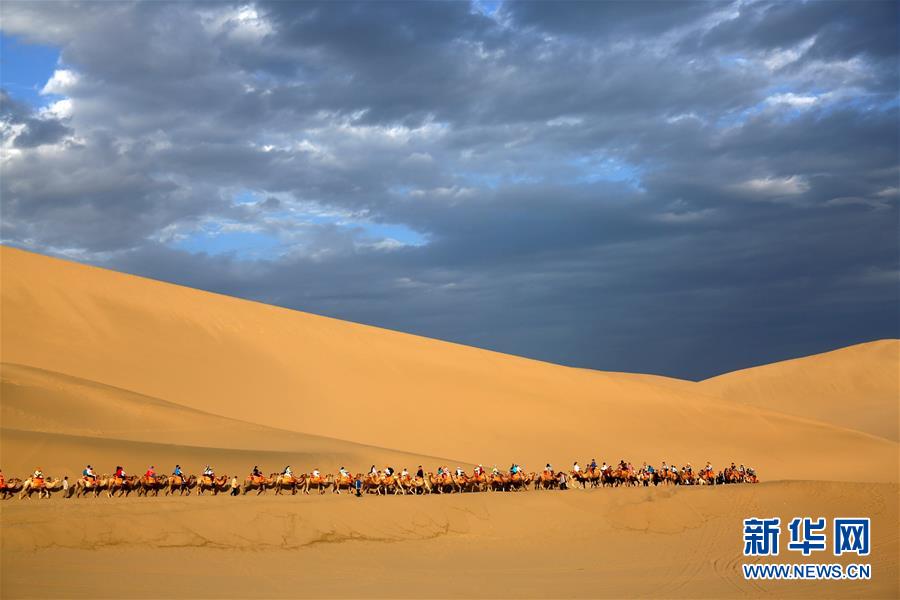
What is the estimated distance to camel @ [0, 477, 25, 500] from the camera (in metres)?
25.9

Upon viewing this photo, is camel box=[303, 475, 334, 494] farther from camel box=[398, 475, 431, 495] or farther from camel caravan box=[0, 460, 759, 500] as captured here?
camel box=[398, 475, 431, 495]

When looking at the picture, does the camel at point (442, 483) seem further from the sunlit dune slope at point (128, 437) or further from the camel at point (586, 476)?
the camel at point (586, 476)

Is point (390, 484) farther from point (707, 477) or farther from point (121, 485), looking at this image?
point (707, 477)

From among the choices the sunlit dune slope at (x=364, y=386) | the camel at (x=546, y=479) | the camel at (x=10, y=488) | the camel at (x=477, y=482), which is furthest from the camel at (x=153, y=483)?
the sunlit dune slope at (x=364, y=386)

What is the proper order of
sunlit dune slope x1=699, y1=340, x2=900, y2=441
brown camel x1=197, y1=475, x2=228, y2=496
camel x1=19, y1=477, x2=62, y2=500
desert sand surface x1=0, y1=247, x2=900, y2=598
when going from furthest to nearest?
1. sunlit dune slope x1=699, y1=340, x2=900, y2=441
2. brown camel x1=197, y1=475, x2=228, y2=496
3. camel x1=19, y1=477, x2=62, y2=500
4. desert sand surface x1=0, y1=247, x2=900, y2=598

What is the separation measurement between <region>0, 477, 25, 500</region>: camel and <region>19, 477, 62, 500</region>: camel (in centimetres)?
28

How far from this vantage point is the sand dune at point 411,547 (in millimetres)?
18562

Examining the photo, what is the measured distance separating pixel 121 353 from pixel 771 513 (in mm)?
31151

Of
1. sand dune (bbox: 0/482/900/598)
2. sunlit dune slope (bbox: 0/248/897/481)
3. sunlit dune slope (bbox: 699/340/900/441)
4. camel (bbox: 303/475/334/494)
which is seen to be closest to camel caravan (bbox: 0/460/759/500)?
camel (bbox: 303/475/334/494)

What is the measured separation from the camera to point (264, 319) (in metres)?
59.0

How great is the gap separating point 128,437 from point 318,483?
9.05m

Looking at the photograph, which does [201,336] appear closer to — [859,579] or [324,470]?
[324,470]

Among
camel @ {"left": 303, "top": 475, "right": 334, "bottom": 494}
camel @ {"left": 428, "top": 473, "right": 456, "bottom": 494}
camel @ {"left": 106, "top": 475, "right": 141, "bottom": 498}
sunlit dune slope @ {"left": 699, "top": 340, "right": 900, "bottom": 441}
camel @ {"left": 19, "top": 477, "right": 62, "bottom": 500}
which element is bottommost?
camel @ {"left": 19, "top": 477, "right": 62, "bottom": 500}

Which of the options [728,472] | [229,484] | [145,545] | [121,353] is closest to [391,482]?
[229,484]
